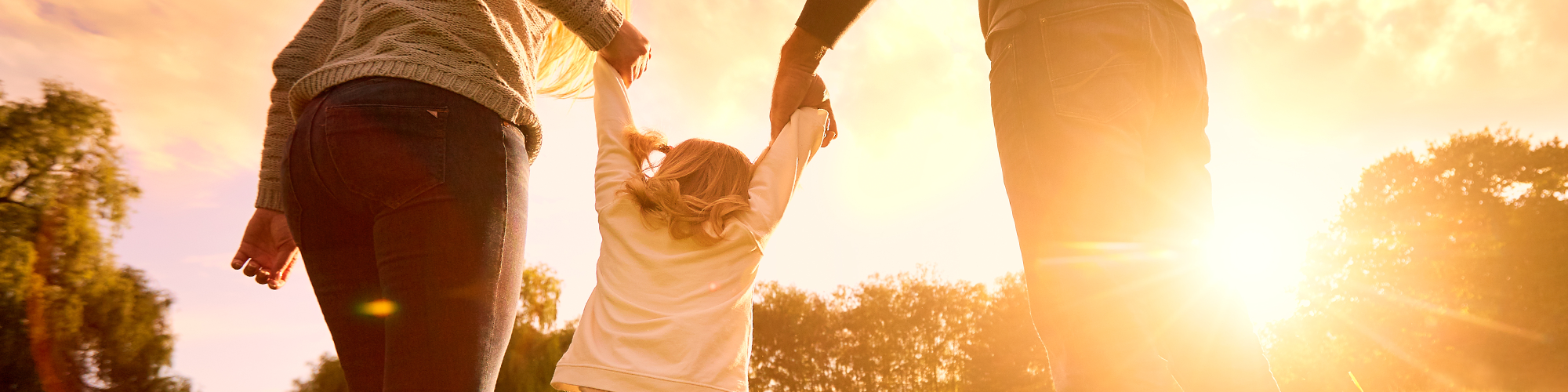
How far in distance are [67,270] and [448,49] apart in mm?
29331

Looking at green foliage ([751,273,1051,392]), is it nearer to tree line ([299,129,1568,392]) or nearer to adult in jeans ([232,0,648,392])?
tree line ([299,129,1568,392])

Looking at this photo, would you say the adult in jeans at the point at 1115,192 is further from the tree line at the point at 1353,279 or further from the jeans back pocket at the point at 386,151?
the tree line at the point at 1353,279

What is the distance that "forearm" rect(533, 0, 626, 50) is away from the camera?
6.25 feet

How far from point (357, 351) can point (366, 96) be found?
74cm

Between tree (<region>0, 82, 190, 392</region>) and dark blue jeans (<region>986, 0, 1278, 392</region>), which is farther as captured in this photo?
tree (<region>0, 82, 190, 392</region>)

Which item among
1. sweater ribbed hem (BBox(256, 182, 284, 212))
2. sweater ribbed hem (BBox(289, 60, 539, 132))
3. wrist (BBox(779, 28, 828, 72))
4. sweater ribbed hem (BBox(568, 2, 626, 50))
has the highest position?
wrist (BBox(779, 28, 828, 72))

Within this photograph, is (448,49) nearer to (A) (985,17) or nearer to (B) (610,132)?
(B) (610,132)

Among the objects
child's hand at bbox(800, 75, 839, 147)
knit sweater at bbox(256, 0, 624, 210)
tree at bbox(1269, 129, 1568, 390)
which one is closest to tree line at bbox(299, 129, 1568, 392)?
tree at bbox(1269, 129, 1568, 390)

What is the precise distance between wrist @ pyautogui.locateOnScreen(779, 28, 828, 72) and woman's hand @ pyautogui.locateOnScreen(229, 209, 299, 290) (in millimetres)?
1972

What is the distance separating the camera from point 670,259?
2922mm

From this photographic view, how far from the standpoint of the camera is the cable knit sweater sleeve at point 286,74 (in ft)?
6.54

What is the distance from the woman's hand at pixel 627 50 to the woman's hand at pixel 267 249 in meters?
1.10

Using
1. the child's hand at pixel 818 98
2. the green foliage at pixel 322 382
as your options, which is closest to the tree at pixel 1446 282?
the child's hand at pixel 818 98

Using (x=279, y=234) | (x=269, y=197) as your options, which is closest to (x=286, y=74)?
(x=269, y=197)
